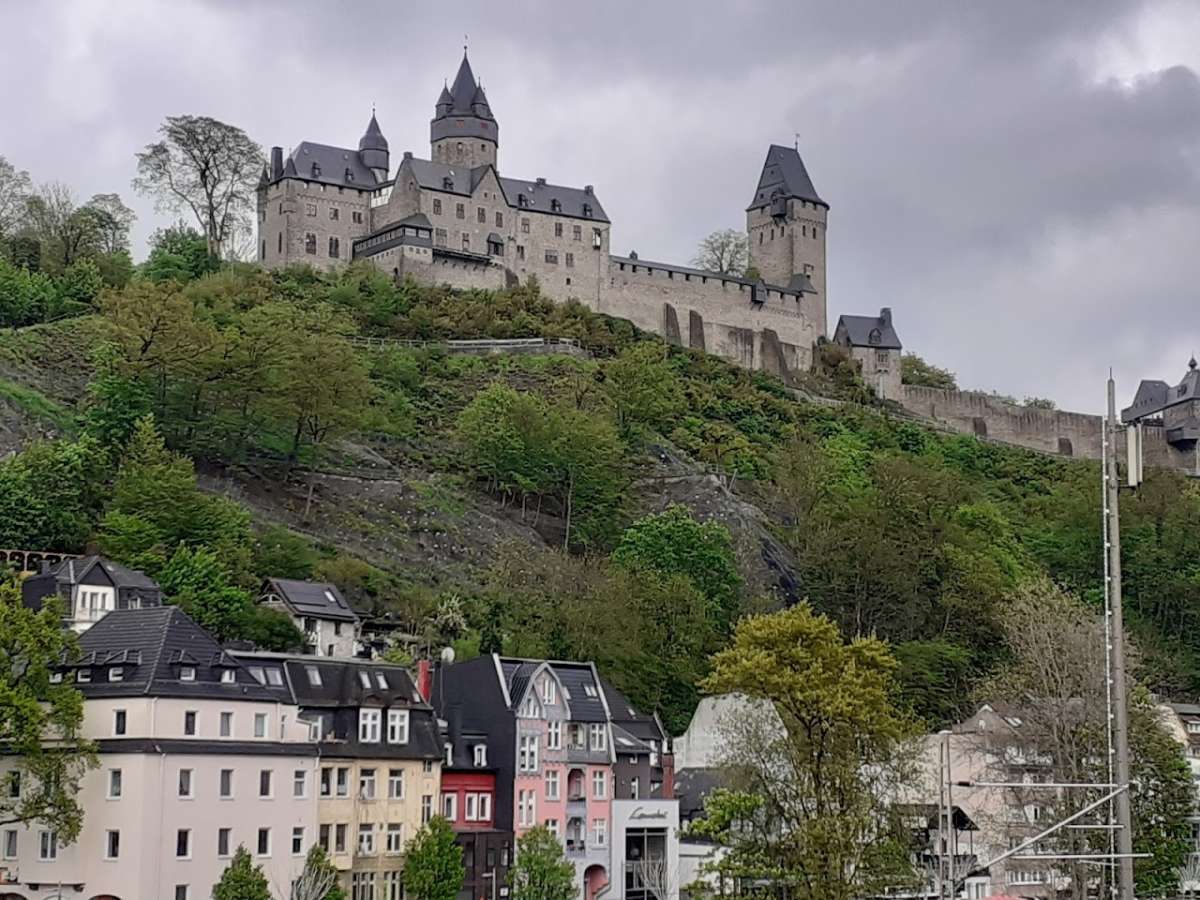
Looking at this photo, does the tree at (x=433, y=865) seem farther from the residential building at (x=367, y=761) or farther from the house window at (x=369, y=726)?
the house window at (x=369, y=726)

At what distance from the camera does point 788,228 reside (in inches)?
6511

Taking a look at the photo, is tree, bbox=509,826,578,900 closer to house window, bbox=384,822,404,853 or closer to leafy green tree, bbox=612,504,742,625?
house window, bbox=384,822,404,853

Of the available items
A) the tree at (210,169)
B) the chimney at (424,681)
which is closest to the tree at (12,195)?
the tree at (210,169)

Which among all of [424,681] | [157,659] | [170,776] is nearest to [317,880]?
[170,776]

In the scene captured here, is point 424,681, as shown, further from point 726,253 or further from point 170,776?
point 726,253

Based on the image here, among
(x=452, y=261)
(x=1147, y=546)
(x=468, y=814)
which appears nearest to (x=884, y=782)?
(x=468, y=814)

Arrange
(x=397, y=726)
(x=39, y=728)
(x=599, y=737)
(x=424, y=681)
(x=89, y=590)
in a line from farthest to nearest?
(x=89, y=590)
(x=599, y=737)
(x=424, y=681)
(x=397, y=726)
(x=39, y=728)

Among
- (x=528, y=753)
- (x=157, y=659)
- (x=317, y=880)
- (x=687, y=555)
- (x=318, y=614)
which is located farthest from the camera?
(x=687, y=555)

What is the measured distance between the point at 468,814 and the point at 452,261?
3212 inches

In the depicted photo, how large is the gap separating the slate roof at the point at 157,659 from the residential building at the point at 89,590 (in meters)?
11.4

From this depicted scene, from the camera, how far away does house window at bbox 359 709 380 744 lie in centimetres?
5712

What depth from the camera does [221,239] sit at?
5458 inches

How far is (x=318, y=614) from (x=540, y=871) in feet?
67.1

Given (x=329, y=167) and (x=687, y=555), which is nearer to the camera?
(x=687, y=555)
